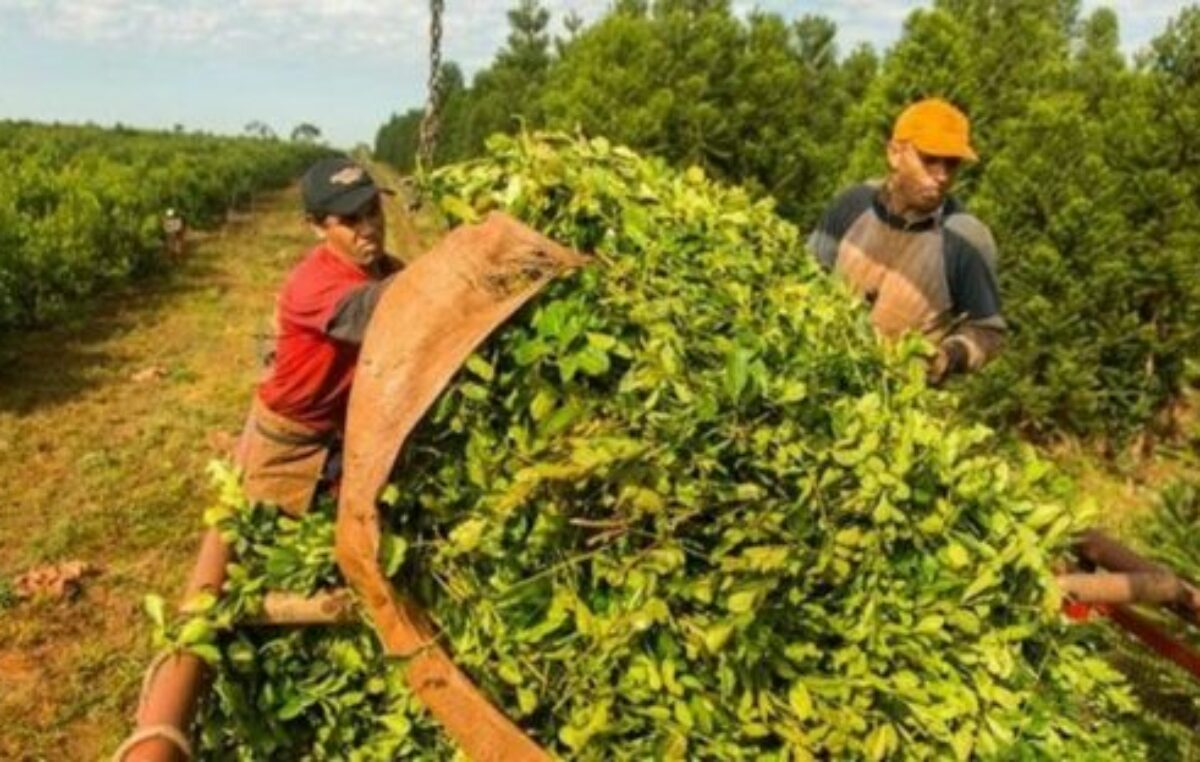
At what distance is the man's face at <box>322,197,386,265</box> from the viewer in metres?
3.35

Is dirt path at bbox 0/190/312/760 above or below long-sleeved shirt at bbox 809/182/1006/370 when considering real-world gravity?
below

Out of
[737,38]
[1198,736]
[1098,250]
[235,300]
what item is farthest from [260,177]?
[1198,736]

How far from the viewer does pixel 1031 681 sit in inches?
89.8

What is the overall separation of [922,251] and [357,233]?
2777mm

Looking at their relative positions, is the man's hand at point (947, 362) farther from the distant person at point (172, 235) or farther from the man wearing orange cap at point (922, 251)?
the distant person at point (172, 235)

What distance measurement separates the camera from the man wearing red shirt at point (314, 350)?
10.5 ft

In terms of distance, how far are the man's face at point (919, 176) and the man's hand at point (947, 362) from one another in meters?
0.80

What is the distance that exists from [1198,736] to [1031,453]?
3.36 m

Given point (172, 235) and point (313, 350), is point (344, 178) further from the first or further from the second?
point (172, 235)

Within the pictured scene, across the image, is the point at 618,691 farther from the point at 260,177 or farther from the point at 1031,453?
the point at 260,177

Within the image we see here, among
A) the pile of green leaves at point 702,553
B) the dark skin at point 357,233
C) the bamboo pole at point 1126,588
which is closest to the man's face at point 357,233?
the dark skin at point 357,233

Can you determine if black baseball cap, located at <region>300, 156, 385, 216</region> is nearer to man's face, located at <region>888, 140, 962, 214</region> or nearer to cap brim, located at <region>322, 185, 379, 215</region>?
cap brim, located at <region>322, 185, 379, 215</region>

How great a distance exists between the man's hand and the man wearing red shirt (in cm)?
202

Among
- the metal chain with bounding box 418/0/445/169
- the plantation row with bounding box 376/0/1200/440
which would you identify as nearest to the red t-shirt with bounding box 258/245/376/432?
the metal chain with bounding box 418/0/445/169
